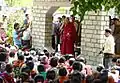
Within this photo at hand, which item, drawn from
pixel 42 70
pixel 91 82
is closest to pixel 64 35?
pixel 42 70

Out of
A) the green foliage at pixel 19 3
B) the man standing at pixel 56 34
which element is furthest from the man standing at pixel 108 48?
the green foliage at pixel 19 3

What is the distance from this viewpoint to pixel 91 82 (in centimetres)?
691

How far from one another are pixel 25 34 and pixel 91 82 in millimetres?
7336

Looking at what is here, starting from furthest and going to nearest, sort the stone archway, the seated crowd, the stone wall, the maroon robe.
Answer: the stone archway < the maroon robe < the stone wall < the seated crowd

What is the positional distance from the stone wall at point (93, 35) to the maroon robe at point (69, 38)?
0.64 metres

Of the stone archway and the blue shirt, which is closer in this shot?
the stone archway

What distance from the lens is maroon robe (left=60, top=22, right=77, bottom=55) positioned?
11.5 meters

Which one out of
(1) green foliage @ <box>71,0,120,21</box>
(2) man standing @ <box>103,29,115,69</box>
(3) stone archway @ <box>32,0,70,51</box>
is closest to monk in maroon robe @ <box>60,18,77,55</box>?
(3) stone archway @ <box>32,0,70,51</box>

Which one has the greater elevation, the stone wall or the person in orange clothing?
the stone wall

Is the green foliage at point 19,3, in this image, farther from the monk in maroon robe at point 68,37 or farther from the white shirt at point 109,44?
the white shirt at point 109,44

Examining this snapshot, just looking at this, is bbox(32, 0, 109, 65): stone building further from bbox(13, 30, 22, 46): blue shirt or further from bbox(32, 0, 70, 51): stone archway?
bbox(13, 30, 22, 46): blue shirt

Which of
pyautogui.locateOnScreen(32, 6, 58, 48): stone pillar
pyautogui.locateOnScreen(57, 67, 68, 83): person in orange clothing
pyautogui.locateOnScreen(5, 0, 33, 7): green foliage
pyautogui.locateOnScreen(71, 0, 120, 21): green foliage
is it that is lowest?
pyautogui.locateOnScreen(57, 67, 68, 83): person in orange clothing

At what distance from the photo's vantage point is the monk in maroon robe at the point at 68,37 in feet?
37.9

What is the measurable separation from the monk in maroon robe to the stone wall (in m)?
0.65
